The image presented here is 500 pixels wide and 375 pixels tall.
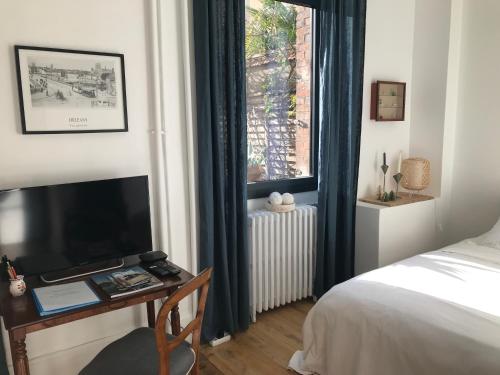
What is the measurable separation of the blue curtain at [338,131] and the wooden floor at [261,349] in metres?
0.45

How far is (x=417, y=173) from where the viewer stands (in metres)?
3.38

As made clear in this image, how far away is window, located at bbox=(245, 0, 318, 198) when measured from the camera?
290cm

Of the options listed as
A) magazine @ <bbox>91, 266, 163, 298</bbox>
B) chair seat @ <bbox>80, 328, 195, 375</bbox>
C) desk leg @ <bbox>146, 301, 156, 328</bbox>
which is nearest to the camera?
chair seat @ <bbox>80, 328, 195, 375</bbox>

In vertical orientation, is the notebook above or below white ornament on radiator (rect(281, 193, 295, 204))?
below

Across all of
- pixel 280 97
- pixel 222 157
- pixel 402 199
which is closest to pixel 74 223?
pixel 222 157

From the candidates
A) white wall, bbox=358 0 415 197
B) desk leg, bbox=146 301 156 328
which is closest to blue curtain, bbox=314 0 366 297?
white wall, bbox=358 0 415 197

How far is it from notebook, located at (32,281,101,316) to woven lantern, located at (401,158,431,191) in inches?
106

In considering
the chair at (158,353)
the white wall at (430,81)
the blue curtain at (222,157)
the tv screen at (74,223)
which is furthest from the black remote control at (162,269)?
the white wall at (430,81)

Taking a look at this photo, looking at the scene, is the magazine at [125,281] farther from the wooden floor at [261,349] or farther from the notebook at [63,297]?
the wooden floor at [261,349]

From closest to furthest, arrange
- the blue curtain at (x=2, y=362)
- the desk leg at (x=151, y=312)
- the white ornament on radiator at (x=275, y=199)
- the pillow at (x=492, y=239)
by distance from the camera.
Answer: the blue curtain at (x=2, y=362) → the desk leg at (x=151, y=312) → the pillow at (x=492, y=239) → the white ornament on radiator at (x=275, y=199)

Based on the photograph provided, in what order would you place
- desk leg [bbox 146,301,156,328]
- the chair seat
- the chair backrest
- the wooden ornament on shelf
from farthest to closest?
1. the wooden ornament on shelf
2. desk leg [bbox 146,301,156,328]
3. the chair seat
4. the chair backrest

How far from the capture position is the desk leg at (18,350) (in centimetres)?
150

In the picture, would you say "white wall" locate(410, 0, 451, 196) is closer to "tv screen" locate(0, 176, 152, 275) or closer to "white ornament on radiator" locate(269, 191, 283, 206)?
"white ornament on radiator" locate(269, 191, 283, 206)

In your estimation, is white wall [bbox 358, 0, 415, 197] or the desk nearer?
the desk
